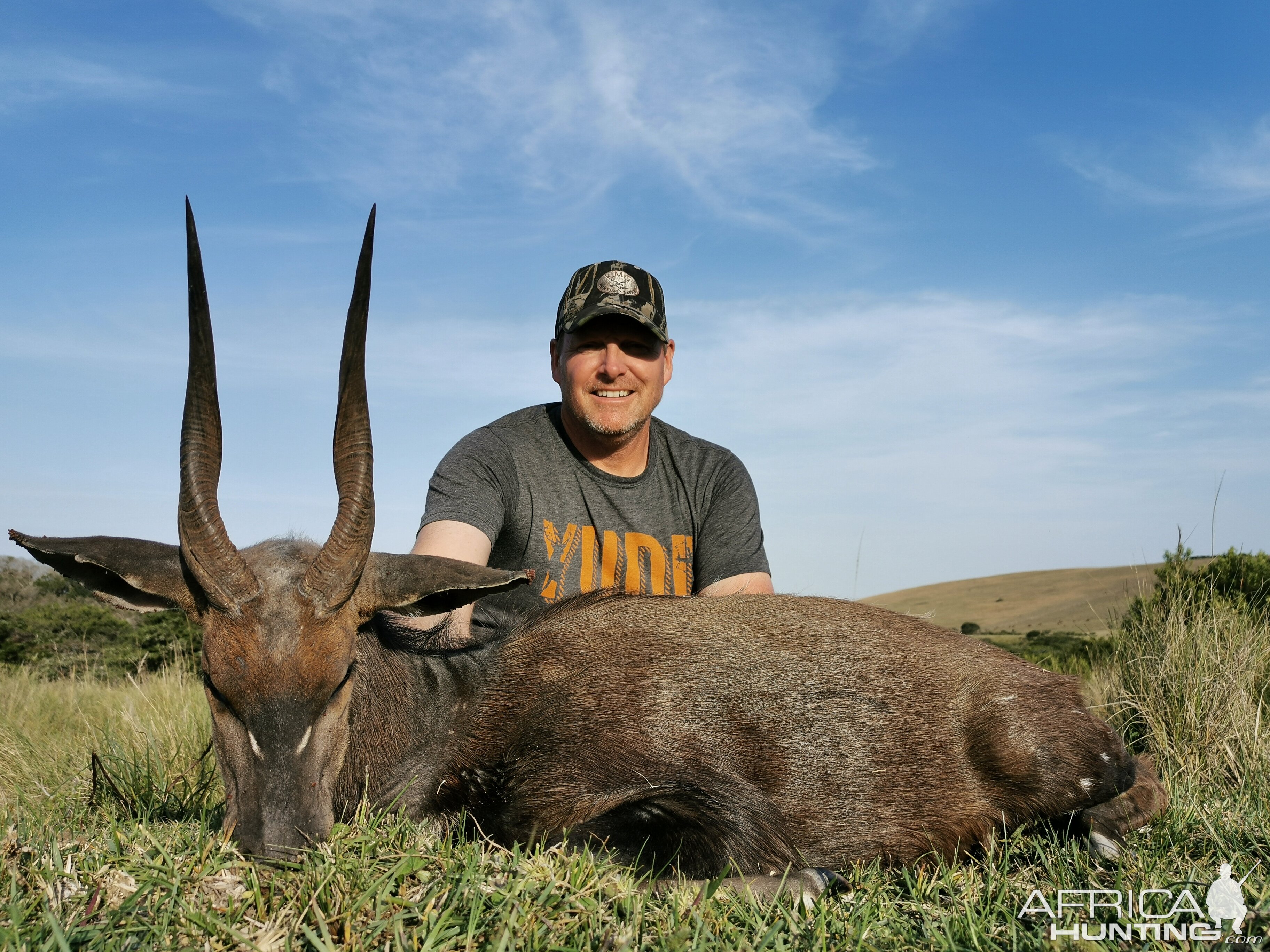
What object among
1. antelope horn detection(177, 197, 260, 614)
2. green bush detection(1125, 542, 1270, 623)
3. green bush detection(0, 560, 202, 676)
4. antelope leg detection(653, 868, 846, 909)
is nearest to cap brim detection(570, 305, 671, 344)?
antelope horn detection(177, 197, 260, 614)

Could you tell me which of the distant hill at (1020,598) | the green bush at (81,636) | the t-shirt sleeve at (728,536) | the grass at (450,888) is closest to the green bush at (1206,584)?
the grass at (450,888)

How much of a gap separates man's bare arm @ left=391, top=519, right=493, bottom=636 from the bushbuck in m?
0.43

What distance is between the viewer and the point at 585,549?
6.11m

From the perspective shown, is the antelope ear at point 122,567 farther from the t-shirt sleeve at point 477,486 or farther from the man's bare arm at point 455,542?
the t-shirt sleeve at point 477,486

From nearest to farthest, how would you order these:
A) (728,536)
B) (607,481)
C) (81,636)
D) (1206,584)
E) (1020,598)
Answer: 1. (607,481)
2. (728,536)
3. (1206,584)
4. (81,636)
5. (1020,598)

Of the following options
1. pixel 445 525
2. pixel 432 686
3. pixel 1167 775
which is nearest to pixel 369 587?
pixel 432 686

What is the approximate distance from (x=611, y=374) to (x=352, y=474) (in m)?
2.80

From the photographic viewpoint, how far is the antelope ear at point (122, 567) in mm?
3652

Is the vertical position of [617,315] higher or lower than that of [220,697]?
higher

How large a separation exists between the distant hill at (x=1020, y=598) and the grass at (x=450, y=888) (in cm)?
2895

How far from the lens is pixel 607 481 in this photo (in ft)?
21.0

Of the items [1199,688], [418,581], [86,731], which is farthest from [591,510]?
[86,731]

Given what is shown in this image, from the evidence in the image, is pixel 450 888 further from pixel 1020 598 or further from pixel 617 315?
pixel 1020 598

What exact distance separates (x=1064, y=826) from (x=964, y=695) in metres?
0.81
